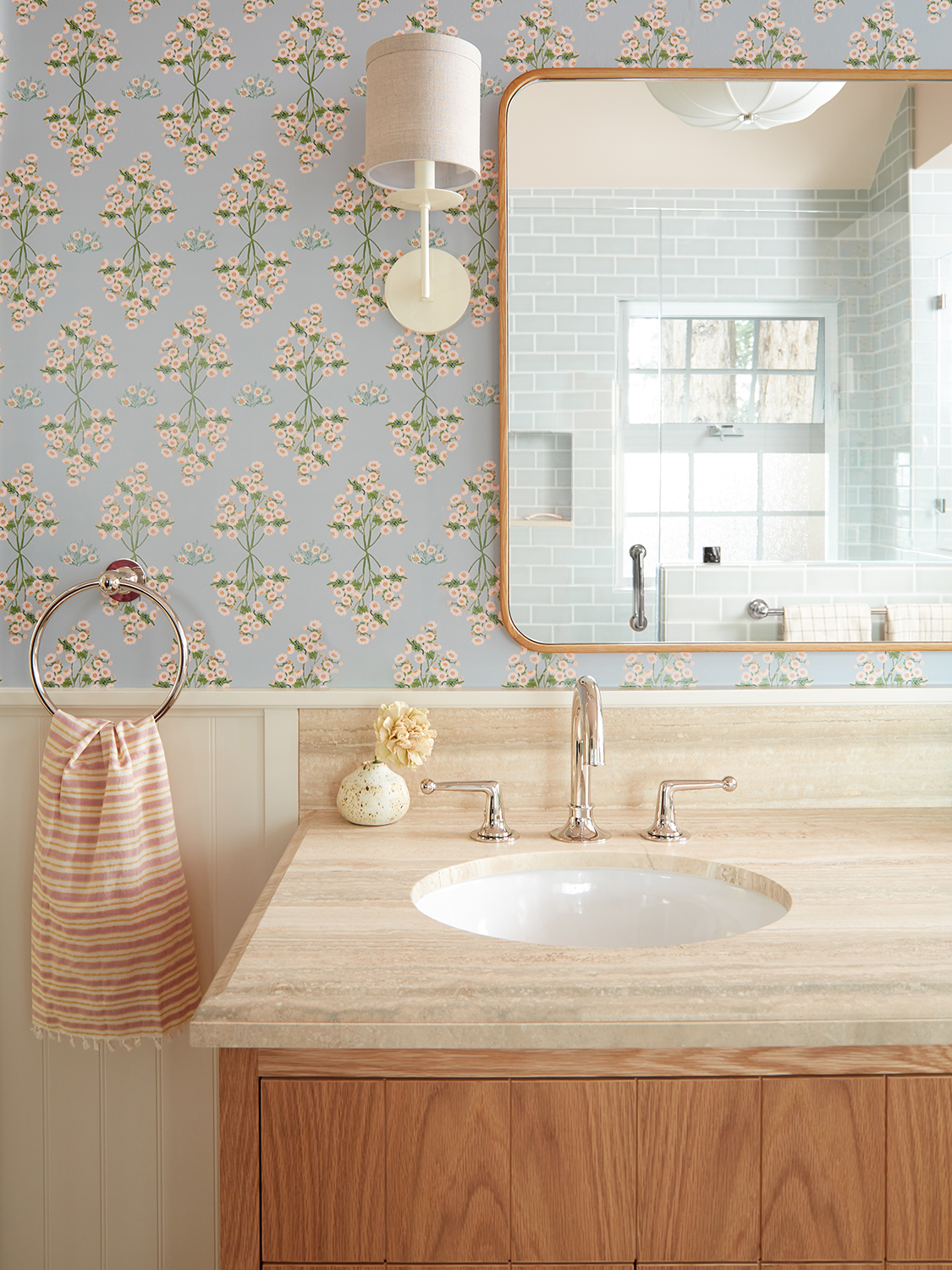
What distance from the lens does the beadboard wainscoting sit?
1538mm

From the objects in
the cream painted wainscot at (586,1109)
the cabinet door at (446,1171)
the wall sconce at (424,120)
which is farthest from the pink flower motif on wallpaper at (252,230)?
the cabinet door at (446,1171)

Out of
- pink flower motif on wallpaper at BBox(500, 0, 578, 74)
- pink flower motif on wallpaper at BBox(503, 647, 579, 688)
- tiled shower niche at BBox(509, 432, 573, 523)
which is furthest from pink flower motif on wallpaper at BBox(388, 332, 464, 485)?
pink flower motif on wallpaper at BBox(500, 0, 578, 74)

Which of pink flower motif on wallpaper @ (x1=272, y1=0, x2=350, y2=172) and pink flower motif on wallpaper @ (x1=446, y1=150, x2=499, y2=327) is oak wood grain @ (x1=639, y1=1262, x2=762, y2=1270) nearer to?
pink flower motif on wallpaper @ (x1=446, y1=150, x2=499, y2=327)

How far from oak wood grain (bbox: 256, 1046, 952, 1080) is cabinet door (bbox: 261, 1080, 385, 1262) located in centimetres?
2

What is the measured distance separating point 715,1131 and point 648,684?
0.74 metres

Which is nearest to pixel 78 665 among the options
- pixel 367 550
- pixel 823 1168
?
pixel 367 550

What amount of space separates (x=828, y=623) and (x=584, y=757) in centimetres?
48

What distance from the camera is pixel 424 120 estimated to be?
137cm

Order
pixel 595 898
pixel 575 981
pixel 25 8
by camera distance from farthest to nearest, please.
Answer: pixel 25 8, pixel 595 898, pixel 575 981

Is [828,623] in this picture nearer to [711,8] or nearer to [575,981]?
[575,981]

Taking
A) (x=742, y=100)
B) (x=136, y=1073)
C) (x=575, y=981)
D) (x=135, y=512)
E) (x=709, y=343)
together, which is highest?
(x=742, y=100)

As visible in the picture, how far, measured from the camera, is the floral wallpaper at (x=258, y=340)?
150cm

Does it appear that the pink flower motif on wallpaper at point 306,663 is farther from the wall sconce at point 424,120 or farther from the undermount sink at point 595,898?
the wall sconce at point 424,120

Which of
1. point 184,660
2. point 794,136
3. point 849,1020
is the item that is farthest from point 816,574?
point 184,660
